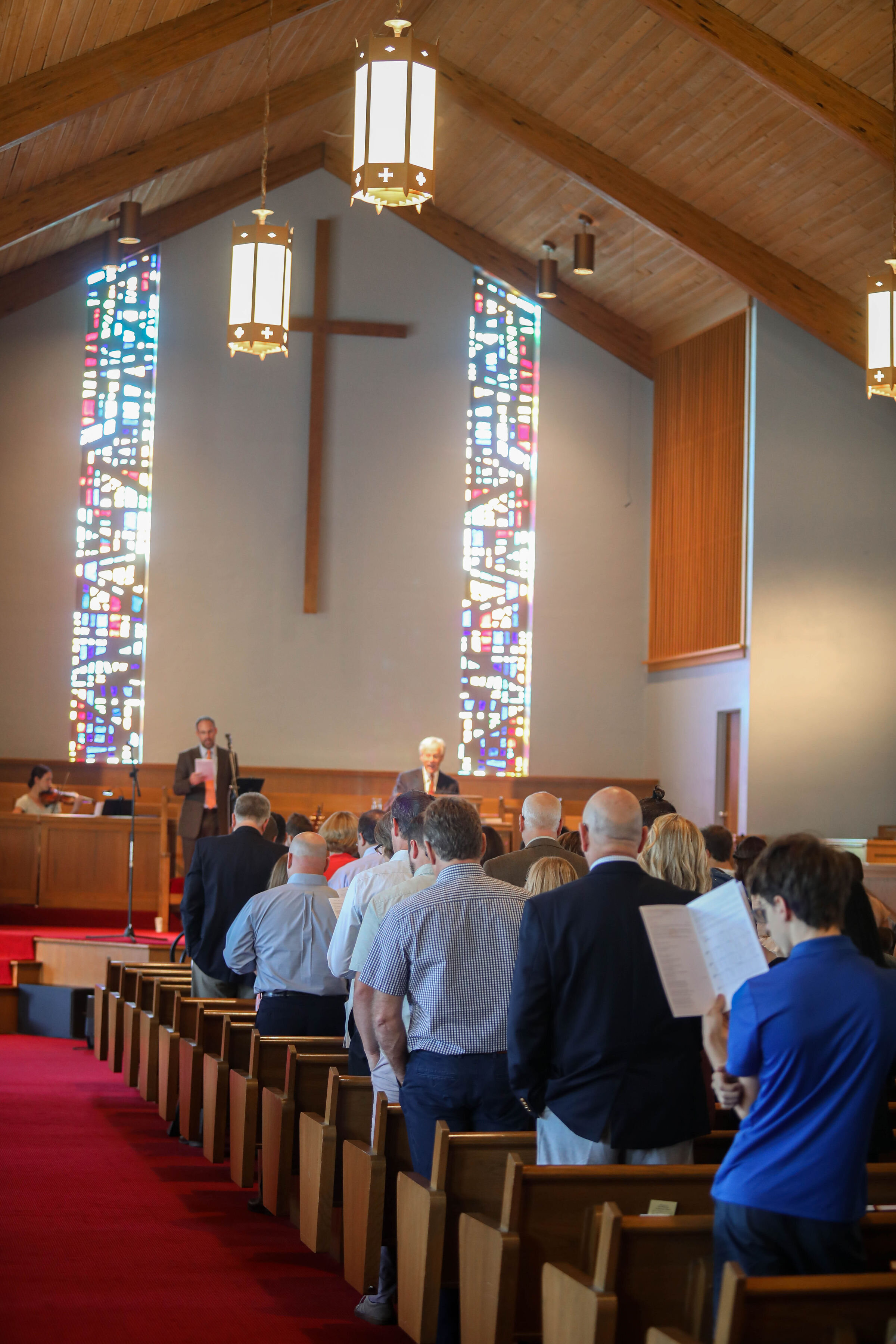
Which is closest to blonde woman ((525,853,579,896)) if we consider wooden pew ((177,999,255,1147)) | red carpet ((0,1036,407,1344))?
red carpet ((0,1036,407,1344))

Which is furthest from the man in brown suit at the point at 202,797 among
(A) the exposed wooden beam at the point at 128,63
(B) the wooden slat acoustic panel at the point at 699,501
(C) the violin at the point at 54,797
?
(B) the wooden slat acoustic panel at the point at 699,501

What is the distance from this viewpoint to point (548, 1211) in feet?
7.88

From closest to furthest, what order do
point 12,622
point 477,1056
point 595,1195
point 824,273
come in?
point 595,1195 < point 477,1056 < point 824,273 < point 12,622

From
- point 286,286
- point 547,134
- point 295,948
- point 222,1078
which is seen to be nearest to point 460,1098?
point 295,948

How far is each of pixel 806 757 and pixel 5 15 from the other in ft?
24.9

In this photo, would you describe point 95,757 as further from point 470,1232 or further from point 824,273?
point 470,1232

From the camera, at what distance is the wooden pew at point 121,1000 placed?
662 centimetres

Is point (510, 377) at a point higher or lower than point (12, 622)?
higher

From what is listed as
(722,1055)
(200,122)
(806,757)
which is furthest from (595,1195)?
(200,122)

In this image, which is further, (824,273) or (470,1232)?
(824,273)

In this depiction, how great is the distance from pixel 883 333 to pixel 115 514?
24.6 ft

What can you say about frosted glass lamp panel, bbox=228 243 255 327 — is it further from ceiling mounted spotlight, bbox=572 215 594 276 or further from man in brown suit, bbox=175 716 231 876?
ceiling mounted spotlight, bbox=572 215 594 276

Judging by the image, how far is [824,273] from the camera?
10.5 m

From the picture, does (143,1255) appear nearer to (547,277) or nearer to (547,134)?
(547,134)
